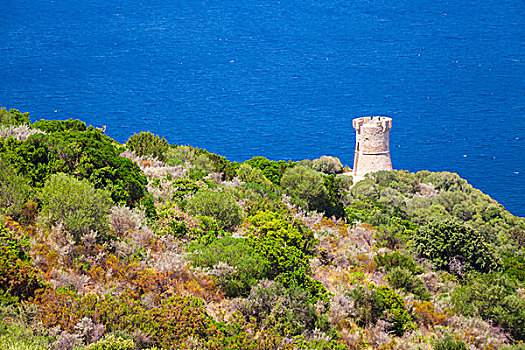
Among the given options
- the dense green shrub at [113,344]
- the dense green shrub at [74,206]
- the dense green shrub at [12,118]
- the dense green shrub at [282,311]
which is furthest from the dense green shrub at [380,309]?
the dense green shrub at [12,118]

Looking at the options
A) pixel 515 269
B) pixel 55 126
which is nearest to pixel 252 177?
pixel 55 126

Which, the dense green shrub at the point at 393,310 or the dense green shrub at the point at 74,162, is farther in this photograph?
the dense green shrub at the point at 74,162

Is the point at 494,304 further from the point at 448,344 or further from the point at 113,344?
the point at 113,344

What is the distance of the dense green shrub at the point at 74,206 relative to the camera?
10.6m

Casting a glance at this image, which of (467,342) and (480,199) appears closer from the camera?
(467,342)

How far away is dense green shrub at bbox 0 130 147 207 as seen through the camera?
41.4ft

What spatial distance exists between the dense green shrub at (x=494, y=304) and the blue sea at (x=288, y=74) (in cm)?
6161

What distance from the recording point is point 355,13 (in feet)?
338

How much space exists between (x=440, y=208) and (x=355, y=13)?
75677 mm

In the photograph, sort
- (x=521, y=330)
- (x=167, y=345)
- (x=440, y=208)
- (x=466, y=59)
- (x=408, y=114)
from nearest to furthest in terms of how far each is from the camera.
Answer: (x=167, y=345) < (x=521, y=330) < (x=440, y=208) < (x=408, y=114) < (x=466, y=59)

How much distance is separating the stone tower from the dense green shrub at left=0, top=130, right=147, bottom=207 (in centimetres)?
4051

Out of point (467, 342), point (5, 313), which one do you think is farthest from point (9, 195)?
point (467, 342)

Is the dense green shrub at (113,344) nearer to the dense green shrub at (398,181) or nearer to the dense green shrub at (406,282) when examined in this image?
the dense green shrub at (406,282)

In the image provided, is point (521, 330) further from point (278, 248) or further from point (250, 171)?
point (250, 171)
